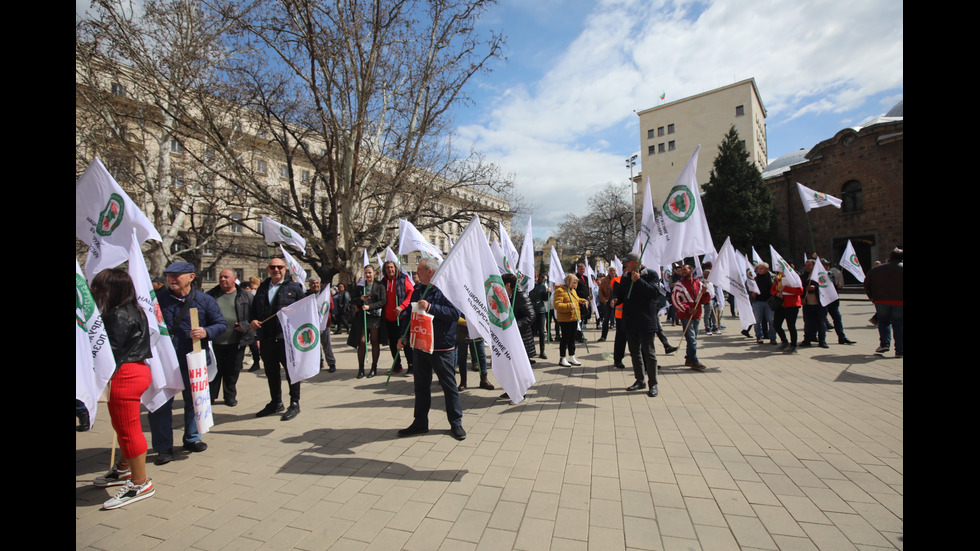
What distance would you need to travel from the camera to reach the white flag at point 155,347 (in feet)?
12.2

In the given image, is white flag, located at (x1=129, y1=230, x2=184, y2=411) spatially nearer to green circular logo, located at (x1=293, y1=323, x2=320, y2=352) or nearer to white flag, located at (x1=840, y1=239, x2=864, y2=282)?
green circular logo, located at (x1=293, y1=323, x2=320, y2=352)

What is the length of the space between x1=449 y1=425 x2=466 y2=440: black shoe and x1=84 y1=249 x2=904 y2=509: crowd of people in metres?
0.01

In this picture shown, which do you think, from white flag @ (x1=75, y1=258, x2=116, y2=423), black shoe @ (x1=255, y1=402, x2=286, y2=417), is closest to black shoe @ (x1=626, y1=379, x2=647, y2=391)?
black shoe @ (x1=255, y1=402, x2=286, y2=417)

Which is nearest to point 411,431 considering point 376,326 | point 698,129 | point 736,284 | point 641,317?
point 641,317

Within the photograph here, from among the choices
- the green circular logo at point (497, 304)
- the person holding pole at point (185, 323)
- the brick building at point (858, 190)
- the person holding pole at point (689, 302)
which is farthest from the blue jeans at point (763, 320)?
the brick building at point (858, 190)

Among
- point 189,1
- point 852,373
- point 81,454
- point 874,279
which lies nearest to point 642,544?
point 81,454

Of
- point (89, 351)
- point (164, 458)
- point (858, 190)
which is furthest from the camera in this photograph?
point (858, 190)

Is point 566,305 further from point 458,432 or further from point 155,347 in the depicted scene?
point 155,347

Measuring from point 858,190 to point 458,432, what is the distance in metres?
40.0

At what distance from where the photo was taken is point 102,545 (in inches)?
113

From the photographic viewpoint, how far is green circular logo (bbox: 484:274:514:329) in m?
4.68

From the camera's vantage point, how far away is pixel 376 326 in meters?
8.39
